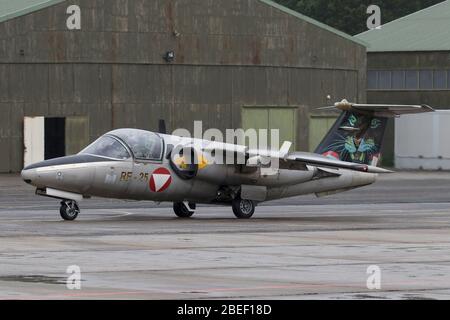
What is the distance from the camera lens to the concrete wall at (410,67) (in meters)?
77.8

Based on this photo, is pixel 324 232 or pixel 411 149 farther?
pixel 411 149

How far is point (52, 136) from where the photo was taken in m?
56.4

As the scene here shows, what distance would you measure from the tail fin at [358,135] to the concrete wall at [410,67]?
43688 mm

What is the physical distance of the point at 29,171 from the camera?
1123 inches

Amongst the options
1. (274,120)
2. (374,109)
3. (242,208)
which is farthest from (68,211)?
(274,120)

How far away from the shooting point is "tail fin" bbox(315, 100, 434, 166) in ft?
108

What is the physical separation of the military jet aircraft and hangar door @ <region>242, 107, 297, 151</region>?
2794 cm

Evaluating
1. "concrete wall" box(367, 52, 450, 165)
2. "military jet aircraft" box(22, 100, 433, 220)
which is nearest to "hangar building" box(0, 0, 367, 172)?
"concrete wall" box(367, 52, 450, 165)

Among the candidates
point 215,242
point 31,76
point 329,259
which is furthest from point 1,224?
point 31,76

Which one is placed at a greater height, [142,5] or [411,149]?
[142,5]

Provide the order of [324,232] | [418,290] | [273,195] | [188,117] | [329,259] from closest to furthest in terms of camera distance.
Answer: [418,290] < [329,259] < [324,232] < [273,195] < [188,117]
